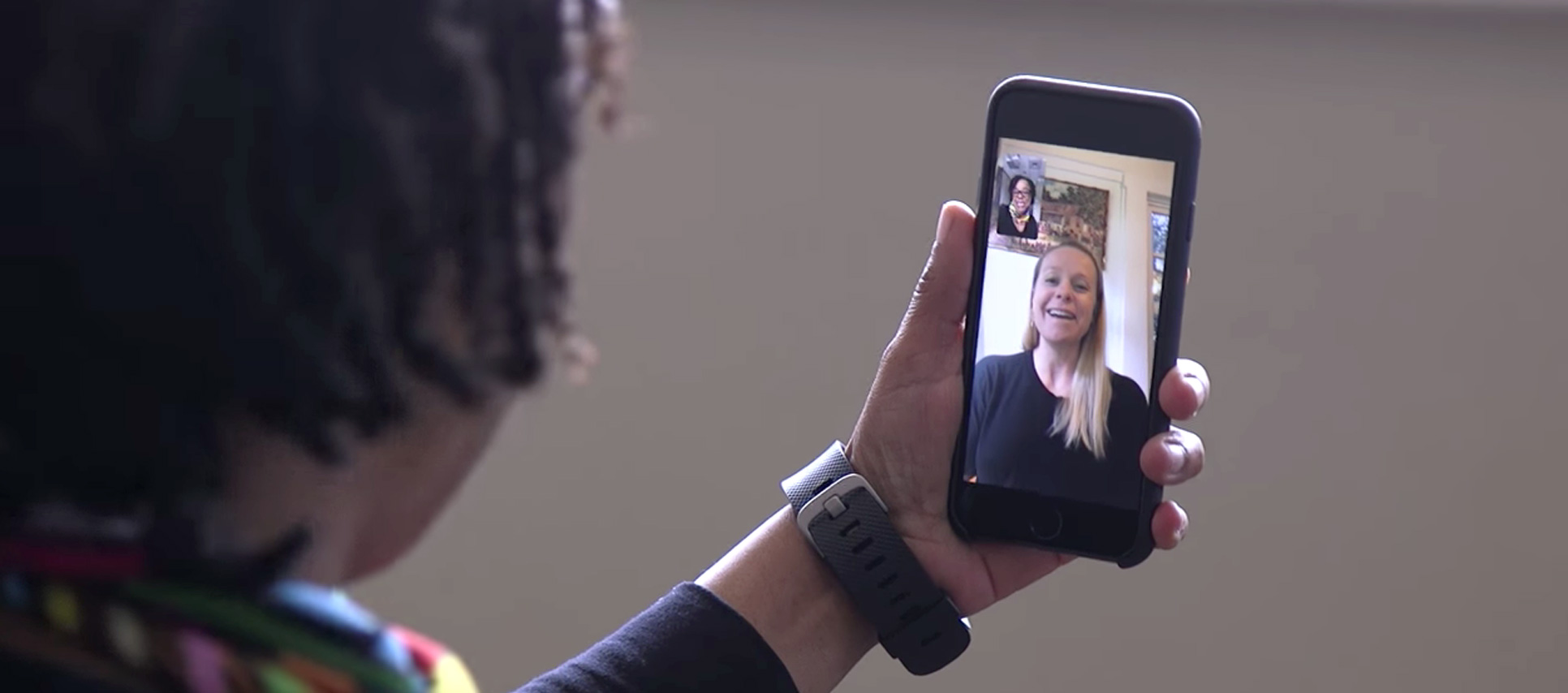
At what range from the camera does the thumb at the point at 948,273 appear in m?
0.74

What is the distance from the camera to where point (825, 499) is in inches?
29.2

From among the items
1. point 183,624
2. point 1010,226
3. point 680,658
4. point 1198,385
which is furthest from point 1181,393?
point 183,624

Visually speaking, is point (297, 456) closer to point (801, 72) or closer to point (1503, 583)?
point (801, 72)

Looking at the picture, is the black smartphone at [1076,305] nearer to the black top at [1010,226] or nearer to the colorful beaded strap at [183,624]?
the black top at [1010,226]

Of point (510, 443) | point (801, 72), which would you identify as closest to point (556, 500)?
point (510, 443)

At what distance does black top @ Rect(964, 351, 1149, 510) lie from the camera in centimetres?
72

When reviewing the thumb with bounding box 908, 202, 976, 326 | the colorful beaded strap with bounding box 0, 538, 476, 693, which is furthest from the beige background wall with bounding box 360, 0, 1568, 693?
the colorful beaded strap with bounding box 0, 538, 476, 693

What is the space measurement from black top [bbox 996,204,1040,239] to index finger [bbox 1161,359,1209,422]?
93 mm

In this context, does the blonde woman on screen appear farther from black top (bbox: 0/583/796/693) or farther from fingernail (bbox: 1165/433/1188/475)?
black top (bbox: 0/583/796/693)

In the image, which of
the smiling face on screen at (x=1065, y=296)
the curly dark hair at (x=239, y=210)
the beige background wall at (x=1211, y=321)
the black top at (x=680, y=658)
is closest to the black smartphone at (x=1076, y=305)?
the smiling face on screen at (x=1065, y=296)

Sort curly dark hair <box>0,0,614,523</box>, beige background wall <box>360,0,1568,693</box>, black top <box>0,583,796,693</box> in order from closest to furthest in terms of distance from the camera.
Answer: curly dark hair <box>0,0,614,523</box> → black top <box>0,583,796,693</box> → beige background wall <box>360,0,1568,693</box>

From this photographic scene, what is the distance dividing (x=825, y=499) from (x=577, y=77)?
1.38 ft

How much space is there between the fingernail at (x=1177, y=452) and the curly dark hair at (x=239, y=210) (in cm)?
44

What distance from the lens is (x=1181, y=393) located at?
702 mm
